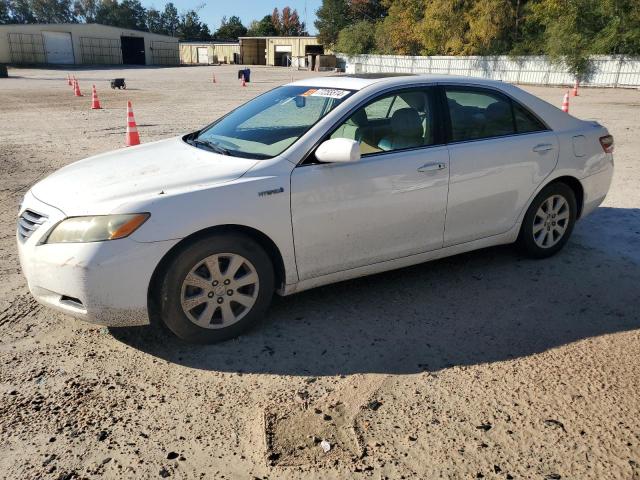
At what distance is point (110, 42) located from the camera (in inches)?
2603

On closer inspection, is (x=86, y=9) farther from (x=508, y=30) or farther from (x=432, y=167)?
(x=432, y=167)

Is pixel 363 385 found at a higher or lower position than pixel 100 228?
lower

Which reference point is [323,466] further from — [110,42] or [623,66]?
[110,42]

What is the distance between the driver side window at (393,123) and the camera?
13.0 feet

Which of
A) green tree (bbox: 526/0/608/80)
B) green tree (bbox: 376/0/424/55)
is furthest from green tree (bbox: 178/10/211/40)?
green tree (bbox: 526/0/608/80)

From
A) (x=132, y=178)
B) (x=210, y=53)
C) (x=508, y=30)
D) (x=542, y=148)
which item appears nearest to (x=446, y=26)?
(x=508, y=30)

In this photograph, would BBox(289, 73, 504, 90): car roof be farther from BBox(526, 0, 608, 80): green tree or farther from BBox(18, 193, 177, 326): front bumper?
BBox(526, 0, 608, 80): green tree

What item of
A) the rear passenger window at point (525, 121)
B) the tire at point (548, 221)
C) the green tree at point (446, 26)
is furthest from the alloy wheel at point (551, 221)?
the green tree at point (446, 26)

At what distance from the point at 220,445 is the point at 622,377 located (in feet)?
7.63

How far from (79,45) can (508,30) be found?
155 feet

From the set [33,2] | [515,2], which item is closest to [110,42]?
[515,2]

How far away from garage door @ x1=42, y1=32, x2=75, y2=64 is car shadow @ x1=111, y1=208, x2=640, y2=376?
66767 millimetres

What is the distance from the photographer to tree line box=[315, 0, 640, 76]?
3303cm

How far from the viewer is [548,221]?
16.0 ft
